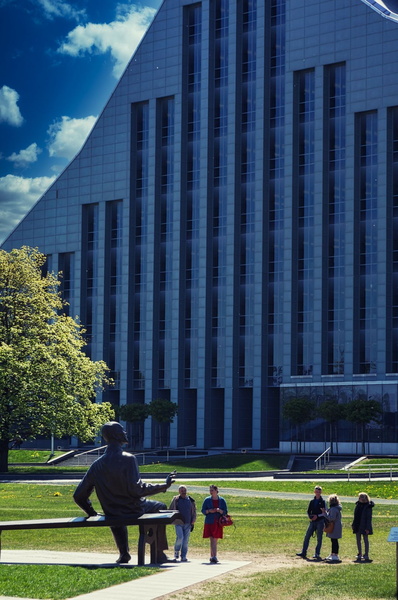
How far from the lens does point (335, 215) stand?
102 meters

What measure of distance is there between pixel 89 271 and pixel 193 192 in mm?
16801

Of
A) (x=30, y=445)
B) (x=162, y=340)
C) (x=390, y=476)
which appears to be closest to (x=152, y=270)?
(x=162, y=340)

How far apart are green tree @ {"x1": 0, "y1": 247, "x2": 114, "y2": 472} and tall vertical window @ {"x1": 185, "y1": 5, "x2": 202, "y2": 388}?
4010 cm

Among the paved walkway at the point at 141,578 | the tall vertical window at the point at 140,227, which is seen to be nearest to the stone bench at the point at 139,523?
the paved walkway at the point at 141,578

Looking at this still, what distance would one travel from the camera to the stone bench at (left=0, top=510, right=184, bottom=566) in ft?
73.5

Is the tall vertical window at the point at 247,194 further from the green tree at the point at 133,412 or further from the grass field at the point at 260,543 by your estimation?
the grass field at the point at 260,543

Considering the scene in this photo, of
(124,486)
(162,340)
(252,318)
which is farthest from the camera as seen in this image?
(162,340)

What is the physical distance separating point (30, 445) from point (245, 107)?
44291 mm

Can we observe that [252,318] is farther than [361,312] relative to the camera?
Yes

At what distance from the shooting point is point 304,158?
10544 centimetres

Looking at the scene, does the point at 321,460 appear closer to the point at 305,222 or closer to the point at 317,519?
the point at 305,222

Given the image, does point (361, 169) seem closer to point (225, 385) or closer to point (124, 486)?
point (225, 385)

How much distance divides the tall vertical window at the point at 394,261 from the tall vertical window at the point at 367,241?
161cm

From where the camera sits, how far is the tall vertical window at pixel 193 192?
11088 cm
